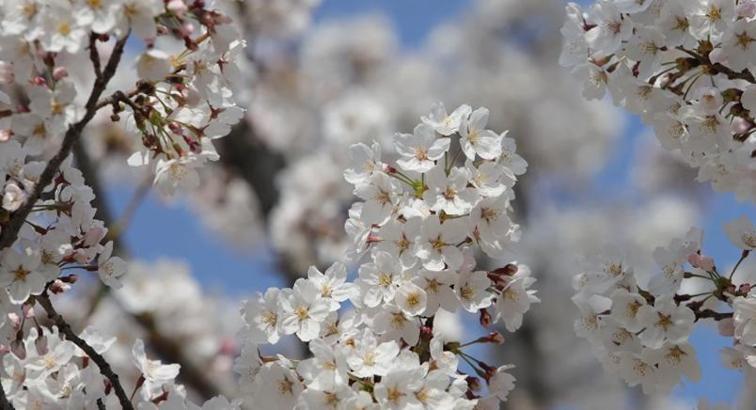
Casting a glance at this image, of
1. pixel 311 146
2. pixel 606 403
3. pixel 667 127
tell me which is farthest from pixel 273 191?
pixel 606 403

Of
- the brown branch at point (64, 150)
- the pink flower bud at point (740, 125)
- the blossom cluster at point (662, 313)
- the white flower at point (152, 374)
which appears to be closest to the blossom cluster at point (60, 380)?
the white flower at point (152, 374)

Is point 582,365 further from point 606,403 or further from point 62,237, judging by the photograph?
point 62,237

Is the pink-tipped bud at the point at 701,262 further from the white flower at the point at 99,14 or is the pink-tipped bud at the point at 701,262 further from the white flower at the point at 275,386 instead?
the white flower at the point at 99,14

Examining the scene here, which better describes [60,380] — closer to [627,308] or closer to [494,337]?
[494,337]

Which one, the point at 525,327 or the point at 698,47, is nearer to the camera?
the point at 698,47

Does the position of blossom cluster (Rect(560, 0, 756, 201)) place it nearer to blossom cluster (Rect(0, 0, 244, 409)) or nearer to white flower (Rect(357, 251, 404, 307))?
white flower (Rect(357, 251, 404, 307))

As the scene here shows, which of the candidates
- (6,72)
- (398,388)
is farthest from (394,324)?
(6,72)
